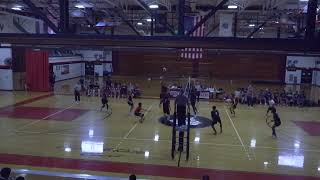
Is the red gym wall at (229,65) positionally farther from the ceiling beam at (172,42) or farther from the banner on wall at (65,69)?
the ceiling beam at (172,42)

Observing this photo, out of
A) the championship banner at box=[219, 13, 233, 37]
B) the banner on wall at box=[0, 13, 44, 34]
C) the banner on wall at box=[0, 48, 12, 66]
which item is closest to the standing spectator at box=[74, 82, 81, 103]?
the banner on wall at box=[0, 13, 44, 34]

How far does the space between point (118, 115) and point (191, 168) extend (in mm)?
10057

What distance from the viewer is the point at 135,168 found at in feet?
38.4

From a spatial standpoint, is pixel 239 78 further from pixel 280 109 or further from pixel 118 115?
pixel 118 115

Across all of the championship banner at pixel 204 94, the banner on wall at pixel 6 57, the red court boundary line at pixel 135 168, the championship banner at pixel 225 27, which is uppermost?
the championship banner at pixel 225 27

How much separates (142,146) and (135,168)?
8.64ft

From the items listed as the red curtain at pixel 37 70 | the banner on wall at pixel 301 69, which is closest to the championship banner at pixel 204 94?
the red curtain at pixel 37 70

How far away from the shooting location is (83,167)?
11.6 m

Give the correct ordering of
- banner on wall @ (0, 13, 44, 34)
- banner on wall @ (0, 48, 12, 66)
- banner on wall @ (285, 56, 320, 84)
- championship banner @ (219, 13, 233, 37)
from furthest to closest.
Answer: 1. banner on wall @ (285, 56, 320, 84)
2. banner on wall @ (0, 48, 12, 66)
3. banner on wall @ (0, 13, 44, 34)
4. championship banner @ (219, 13, 233, 37)

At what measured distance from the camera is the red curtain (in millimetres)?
30688

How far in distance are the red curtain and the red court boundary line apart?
19.4 metres

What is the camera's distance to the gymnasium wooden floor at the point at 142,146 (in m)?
11.4

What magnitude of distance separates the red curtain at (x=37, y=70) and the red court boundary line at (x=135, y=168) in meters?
19.4

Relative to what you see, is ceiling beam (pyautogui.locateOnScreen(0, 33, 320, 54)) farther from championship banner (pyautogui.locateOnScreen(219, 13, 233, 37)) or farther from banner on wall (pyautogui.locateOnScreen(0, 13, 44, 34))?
banner on wall (pyautogui.locateOnScreen(0, 13, 44, 34))
